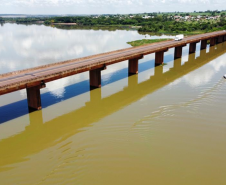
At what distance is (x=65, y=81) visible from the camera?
97.8 ft

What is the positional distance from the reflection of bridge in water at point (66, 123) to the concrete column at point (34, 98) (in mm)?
584

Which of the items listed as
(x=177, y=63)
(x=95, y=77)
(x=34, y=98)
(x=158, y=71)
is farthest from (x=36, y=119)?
(x=177, y=63)

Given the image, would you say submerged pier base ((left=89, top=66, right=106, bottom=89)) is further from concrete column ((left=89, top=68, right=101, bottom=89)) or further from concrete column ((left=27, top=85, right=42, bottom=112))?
concrete column ((left=27, top=85, right=42, bottom=112))

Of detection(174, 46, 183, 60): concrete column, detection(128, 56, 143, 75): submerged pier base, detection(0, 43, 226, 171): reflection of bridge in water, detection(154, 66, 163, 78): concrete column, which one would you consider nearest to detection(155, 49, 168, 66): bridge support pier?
detection(154, 66, 163, 78): concrete column

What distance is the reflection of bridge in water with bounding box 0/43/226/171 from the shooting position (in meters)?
15.6

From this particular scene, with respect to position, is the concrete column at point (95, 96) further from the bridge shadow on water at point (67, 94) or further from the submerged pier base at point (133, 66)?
the submerged pier base at point (133, 66)

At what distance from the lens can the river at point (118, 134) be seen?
1303cm

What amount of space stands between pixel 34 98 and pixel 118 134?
330 inches

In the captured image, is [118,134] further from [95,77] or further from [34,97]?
[95,77]

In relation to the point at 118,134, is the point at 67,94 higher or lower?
higher

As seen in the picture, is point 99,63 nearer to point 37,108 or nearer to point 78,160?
point 37,108

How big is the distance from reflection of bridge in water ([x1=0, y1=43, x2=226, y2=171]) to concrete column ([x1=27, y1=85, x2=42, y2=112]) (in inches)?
23.0

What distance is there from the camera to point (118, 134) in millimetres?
16891

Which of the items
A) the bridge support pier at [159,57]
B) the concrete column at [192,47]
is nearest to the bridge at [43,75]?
the bridge support pier at [159,57]
